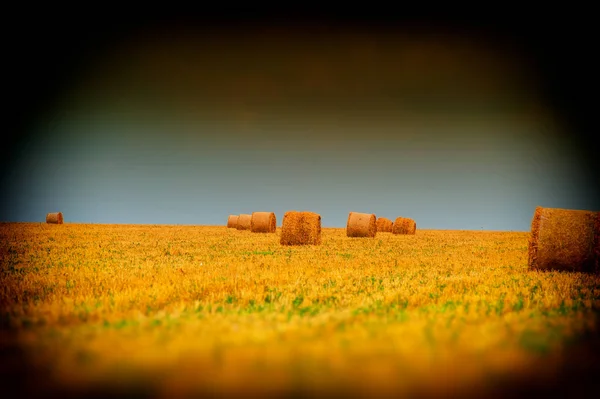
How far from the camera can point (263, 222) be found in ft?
99.2

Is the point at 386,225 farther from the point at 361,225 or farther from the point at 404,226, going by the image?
the point at 361,225

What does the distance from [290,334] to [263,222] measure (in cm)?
2612

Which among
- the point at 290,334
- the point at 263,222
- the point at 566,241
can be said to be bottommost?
the point at 290,334

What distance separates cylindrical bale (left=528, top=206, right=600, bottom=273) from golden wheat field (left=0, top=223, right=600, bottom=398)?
2.22 m

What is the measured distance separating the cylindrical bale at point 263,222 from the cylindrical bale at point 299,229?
1042 centimetres

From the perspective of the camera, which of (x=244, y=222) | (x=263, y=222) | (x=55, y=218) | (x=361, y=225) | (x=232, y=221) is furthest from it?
(x=55, y=218)

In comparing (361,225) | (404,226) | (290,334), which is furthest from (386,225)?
(290,334)

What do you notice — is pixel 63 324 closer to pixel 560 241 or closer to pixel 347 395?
pixel 347 395

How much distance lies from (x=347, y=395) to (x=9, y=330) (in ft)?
12.6

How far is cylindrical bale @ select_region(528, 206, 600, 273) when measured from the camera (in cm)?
1112

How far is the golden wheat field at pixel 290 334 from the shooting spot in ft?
9.88

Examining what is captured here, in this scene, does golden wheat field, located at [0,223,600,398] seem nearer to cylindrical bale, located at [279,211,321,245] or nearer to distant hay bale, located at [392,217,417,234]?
cylindrical bale, located at [279,211,321,245]

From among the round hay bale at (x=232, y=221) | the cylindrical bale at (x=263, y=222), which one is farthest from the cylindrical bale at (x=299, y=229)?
the round hay bale at (x=232, y=221)

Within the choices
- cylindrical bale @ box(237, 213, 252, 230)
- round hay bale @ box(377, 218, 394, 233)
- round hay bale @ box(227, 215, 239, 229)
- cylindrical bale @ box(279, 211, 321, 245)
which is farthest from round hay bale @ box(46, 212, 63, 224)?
cylindrical bale @ box(279, 211, 321, 245)
